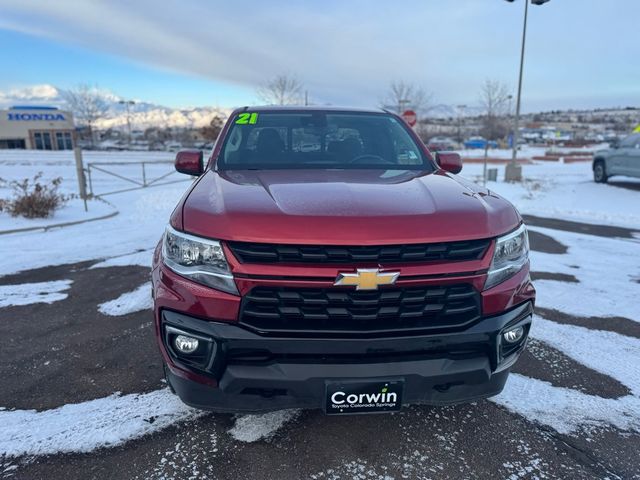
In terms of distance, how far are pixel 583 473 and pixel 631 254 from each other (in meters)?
5.75

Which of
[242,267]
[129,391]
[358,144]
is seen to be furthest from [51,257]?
[242,267]

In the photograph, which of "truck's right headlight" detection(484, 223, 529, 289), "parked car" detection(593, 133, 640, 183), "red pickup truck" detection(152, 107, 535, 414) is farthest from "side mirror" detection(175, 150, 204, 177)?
"parked car" detection(593, 133, 640, 183)

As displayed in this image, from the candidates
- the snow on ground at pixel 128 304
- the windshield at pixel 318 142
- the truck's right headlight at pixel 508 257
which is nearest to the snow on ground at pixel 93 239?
the snow on ground at pixel 128 304

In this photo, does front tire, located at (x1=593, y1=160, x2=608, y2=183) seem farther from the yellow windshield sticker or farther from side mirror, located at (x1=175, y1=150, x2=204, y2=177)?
side mirror, located at (x1=175, y1=150, x2=204, y2=177)

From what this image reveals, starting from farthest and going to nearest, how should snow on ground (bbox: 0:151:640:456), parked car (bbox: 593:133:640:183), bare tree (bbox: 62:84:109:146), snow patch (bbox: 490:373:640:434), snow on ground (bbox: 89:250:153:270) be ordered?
bare tree (bbox: 62:84:109:146) < parked car (bbox: 593:133:640:183) < snow on ground (bbox: 89:250:153:270) < snow patch (bbox: 490:373:640:434) < snow on ground (bbox: 0:151:640:456)

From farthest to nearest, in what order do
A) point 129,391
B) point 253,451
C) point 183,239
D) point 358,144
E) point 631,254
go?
point 631,254 → point 358,144 → point 129,391 → point 253,451 → point 183,239

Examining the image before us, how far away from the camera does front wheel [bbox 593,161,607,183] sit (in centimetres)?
1623

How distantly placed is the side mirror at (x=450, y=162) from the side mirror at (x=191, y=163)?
200cm

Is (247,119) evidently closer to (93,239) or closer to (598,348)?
(598,348)

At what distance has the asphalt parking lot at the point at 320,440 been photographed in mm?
2342

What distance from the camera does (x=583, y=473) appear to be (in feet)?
7.70

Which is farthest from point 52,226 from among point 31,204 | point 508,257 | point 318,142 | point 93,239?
point 508,257

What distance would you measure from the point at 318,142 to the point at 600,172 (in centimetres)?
1628

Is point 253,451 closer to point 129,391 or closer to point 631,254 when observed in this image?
point 129,391
